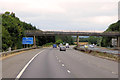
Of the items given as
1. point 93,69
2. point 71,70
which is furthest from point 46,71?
point 93,69

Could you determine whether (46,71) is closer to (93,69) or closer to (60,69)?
(60,69)

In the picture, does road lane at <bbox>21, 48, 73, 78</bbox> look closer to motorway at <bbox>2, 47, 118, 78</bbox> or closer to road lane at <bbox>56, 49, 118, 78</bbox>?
motorway at <bbox>2, 47, 118, 78</bbox>

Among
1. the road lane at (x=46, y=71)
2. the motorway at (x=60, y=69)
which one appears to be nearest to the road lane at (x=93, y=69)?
the motorway at (x=60, y=69)

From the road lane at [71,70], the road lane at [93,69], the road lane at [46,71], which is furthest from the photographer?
the road lane at [93,69]

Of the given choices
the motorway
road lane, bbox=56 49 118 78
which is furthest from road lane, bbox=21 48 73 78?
road lane, bbox=56 49 118 78

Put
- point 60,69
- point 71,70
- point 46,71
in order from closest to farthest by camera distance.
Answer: point 46,71 < point 71,70 < point 60,69

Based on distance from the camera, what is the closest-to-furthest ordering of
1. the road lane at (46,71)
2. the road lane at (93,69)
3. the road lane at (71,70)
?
1. the road lane at (46,71)
2. the road lane at (71,70)
3. the road lane at (93,69)

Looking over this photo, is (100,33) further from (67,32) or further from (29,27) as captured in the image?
(29,27)

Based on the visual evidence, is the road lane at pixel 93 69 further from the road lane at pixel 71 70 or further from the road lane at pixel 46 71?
the road lane at pixel 46 71

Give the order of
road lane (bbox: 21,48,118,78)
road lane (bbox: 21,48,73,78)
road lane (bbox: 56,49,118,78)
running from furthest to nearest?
road lane (bbox: 56,49,118,78) → road lane (bbox: 21,48,118,78) → road lane (bbox: 21,48,73,78)

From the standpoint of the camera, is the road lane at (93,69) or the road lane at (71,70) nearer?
the road lane at (71,70)

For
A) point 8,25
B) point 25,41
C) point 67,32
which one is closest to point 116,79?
point 8,25

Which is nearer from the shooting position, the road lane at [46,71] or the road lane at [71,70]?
the road lane at [46,71]

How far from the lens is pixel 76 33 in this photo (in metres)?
82.6
